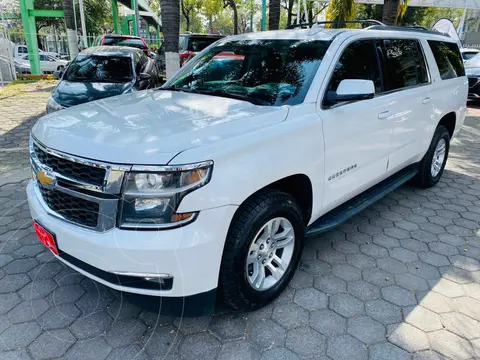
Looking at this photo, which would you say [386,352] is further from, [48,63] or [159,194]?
[48,63]

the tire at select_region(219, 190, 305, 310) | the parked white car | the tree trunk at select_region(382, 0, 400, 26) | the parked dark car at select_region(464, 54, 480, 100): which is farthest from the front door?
the parked white car

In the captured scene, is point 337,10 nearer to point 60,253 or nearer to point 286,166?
point 286,166

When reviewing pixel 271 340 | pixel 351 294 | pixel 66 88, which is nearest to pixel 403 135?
pixel 351 294

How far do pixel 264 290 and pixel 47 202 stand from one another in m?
1.58

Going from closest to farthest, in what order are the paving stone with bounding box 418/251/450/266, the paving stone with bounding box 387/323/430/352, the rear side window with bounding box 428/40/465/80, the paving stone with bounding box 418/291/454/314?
the paving stone with bounding box 387/323/430/352
the paving stone with bounding box 418/291/454/314
the paving stone with bounding box 418/251/450/266
the rear side window with bounding box 428/40/465/80

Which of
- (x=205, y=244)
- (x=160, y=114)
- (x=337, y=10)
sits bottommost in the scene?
(x=205, y=244)

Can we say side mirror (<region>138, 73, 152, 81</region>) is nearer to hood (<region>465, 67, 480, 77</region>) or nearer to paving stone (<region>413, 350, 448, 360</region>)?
paving stone (<region>413, 350, 448, 360</region>)

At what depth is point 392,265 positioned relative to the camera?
10.8 ft

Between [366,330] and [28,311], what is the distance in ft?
7.69

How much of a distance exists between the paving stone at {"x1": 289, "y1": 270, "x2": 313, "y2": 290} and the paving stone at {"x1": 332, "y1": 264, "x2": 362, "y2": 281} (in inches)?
9.5

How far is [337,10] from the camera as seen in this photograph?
12.9 metres

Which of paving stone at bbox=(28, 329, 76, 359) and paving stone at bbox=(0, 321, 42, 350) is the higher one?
paving stone at bbox=(0, 321, 42, 350)

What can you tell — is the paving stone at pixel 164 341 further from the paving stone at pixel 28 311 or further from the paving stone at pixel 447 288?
the paving stone at pixel 447 288

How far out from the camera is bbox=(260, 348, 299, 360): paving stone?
2303 millimetres
